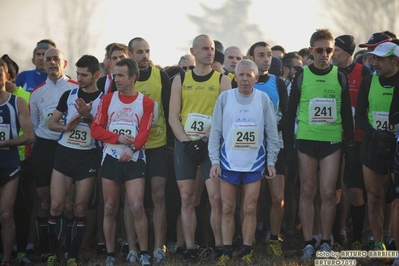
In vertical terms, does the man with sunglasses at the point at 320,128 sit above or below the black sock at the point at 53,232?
above

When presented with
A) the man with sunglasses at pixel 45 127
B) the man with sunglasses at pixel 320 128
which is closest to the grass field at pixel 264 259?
the man with sunglasses at pixel 320 128

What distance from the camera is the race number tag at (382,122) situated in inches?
372

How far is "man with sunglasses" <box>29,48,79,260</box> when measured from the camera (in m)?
10.6

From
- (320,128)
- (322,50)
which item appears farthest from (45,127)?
(322,50)

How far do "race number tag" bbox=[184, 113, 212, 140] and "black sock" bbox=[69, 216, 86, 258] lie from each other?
63.9 inches

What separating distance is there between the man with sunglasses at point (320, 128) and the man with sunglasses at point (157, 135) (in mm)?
1506

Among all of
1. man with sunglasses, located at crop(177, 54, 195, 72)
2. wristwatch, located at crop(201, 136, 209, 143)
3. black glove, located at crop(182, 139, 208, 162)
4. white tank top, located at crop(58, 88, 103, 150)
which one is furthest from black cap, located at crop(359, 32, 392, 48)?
white tank top, located at crop(58, 88, 103, 150)

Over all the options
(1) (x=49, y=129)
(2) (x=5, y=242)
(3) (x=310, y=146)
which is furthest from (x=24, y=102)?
(3) (x=310, y=146)

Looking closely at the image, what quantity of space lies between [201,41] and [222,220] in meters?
2.17

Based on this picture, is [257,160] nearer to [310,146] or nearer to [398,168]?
[310,146]

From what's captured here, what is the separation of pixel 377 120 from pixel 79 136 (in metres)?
3.49

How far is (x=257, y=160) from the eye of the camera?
30.6ft

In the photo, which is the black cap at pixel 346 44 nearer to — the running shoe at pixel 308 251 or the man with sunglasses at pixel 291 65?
the man with sunglasses at pixel 291 65

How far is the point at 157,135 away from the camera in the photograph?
1018 centimetres
